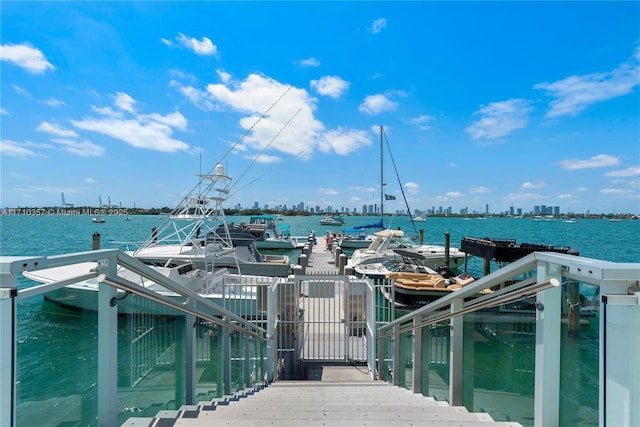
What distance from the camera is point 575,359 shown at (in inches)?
62.8

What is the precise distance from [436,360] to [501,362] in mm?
1094

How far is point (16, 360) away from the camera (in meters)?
1.24

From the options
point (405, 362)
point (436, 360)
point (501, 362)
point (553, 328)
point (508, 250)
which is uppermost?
point (553, 328)

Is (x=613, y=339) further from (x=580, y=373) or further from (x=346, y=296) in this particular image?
(x=346, y=296)

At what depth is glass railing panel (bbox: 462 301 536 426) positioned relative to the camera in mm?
1847

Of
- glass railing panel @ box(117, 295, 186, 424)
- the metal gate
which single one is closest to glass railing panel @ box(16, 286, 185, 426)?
glass railing panel @ box(117, 295, 186, 424)

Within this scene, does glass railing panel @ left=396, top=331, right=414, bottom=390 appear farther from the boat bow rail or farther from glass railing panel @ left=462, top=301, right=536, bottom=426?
glass railing panel @ left=462, top=301, right=536, bottom=426

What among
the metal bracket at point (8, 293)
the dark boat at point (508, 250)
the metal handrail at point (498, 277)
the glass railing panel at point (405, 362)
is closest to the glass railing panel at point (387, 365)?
the glass railing panel at point (405, 362)

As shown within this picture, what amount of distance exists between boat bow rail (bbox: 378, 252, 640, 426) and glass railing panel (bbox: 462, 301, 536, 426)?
12 mm

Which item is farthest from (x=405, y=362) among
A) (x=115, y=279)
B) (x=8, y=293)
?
(x=8, y=293)

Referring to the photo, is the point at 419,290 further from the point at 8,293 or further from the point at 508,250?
the point at 8,293

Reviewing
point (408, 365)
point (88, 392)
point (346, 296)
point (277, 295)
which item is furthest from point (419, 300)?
point (88, 392)

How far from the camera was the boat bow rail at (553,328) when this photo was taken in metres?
1.17

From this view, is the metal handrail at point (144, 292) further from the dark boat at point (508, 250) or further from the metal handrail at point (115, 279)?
the dark boat at point (508, 250)
